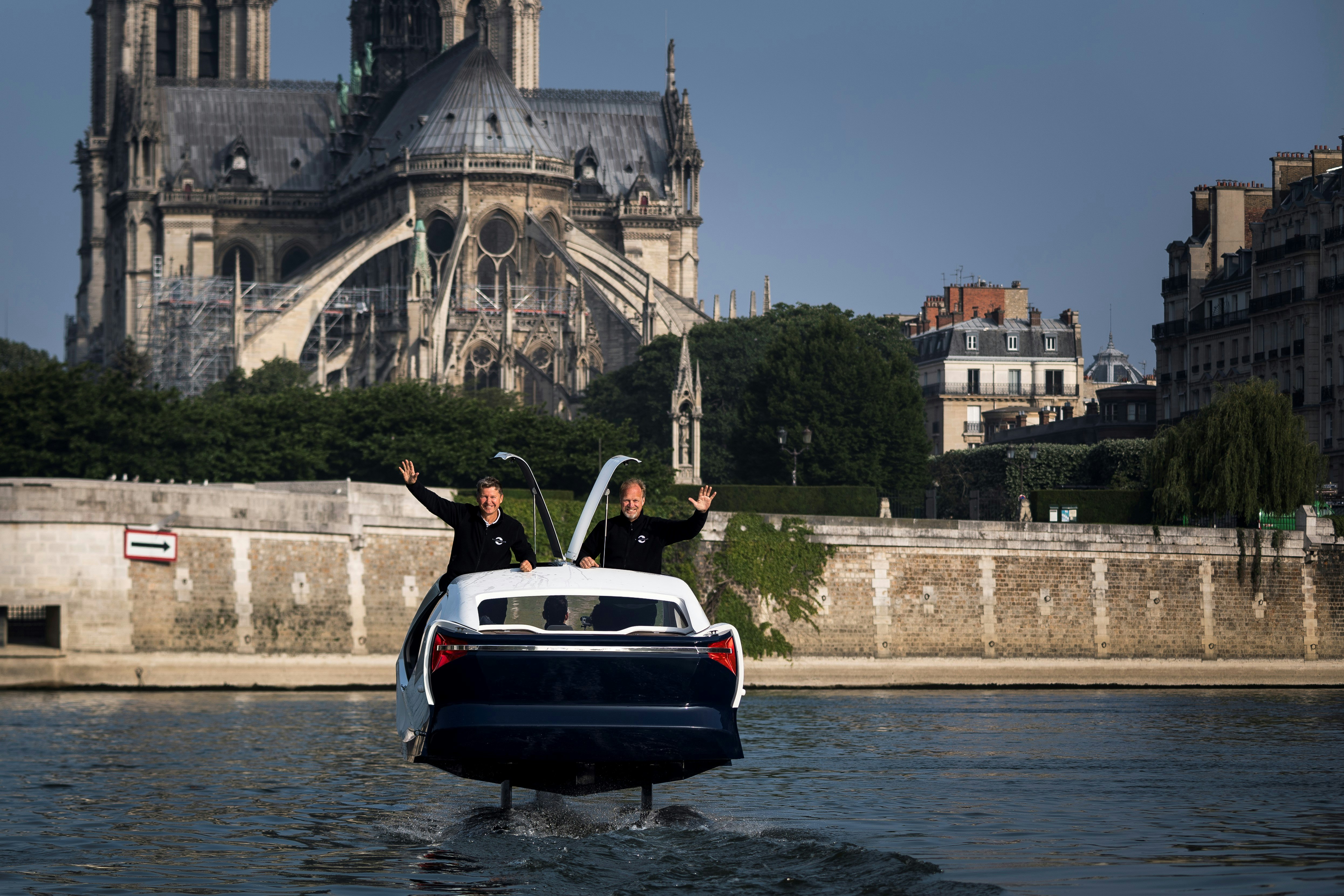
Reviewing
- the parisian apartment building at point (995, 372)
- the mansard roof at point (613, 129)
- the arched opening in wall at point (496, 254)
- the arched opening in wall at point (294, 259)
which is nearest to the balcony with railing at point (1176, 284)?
the parisian apartment building at point (995, 372)

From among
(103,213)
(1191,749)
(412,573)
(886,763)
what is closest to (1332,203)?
(412,573)

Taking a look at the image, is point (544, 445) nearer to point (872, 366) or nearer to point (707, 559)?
point (707, 559)

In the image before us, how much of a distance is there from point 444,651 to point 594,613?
1.18 metres

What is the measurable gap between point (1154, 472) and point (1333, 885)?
3785cm

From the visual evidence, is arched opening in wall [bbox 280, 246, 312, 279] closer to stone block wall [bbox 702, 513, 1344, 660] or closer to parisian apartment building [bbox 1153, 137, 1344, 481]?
parisian apartment building [bbox 1153, 137, 1344, 481]

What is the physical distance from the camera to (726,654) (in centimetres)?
1435

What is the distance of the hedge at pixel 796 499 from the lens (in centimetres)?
5606

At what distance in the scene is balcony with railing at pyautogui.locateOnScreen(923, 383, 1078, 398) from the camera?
95.4m

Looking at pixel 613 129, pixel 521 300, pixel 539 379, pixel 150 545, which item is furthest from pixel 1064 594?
pixel 613 129

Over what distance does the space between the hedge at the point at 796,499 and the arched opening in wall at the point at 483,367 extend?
35.0 m

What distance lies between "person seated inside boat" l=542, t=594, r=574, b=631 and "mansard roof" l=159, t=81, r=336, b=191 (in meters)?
105

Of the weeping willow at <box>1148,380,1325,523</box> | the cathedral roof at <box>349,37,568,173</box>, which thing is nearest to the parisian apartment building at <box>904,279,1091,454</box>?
the cathedral roof at <box>349,37,568,173</box>

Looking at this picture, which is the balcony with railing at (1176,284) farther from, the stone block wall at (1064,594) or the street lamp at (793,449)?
the stone block wall at (1064,594)

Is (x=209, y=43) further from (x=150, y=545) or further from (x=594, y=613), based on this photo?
(x=594, y=613)
